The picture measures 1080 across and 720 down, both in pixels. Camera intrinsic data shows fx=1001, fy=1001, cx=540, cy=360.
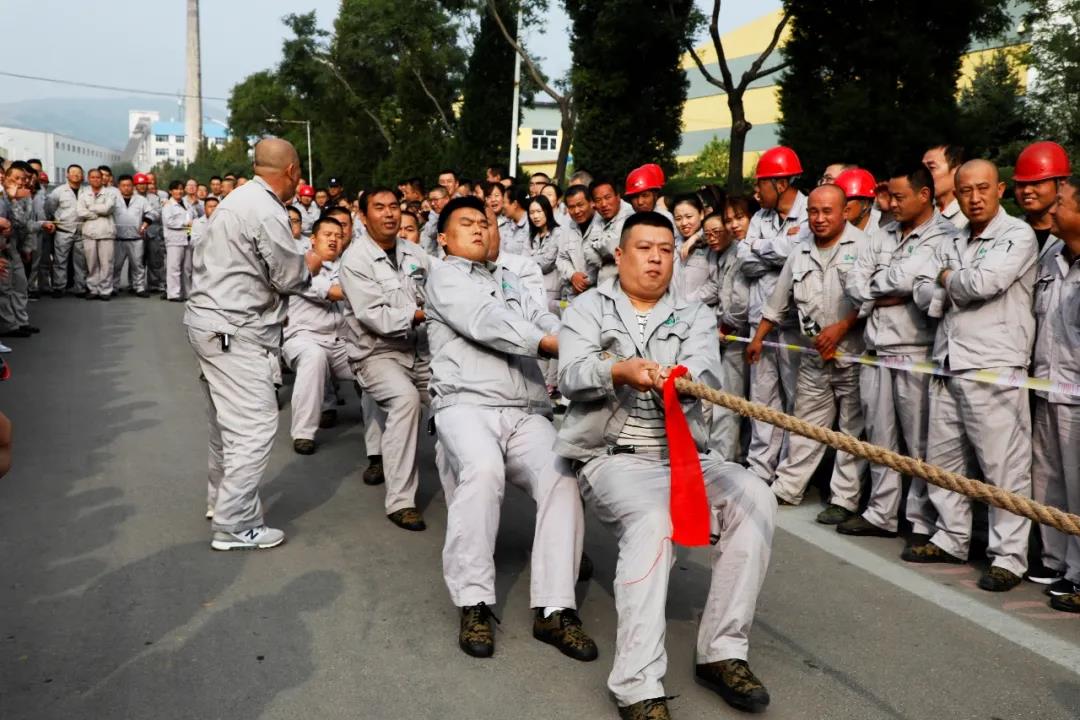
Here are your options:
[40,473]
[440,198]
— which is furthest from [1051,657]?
[440,198]

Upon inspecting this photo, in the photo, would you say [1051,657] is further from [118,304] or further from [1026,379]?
[118,304]

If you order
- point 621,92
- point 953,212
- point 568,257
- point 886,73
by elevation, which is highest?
point 621,92

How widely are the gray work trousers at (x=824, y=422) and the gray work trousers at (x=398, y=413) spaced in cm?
221

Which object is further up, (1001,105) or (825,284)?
(1001,105)

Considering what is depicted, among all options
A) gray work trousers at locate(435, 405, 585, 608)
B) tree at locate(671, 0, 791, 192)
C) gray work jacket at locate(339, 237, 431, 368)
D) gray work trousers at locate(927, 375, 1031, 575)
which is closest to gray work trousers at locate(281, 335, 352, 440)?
gray work jacket at locate(339, 237, 431, 368)

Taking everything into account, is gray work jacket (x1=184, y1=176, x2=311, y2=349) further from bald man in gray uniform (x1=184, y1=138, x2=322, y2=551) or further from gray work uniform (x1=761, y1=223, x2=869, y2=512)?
gray work uniform (x1=761, y1=223, x2=869, y2=512)

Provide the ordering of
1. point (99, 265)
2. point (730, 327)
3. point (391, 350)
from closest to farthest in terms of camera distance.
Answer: point (391, 350) < point (730, 327) < point (99, 265)

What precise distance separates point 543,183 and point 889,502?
6667mm

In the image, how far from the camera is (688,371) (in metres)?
3.76

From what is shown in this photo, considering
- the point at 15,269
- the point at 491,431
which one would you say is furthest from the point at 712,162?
the point at 491,431

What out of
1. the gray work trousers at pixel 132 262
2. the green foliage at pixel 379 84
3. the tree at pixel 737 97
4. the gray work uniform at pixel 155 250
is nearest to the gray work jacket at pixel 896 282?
the tree at pixel 737 97

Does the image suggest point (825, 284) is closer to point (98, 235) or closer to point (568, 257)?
point (568, 257)

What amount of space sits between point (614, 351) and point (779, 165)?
3.09 metres

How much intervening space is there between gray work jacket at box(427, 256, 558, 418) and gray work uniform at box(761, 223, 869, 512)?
5.65 feet
